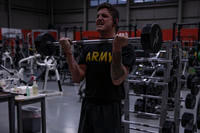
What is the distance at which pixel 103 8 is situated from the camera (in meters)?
1.30

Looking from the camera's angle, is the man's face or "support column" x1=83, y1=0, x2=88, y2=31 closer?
the man's face

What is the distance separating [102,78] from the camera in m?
1.27

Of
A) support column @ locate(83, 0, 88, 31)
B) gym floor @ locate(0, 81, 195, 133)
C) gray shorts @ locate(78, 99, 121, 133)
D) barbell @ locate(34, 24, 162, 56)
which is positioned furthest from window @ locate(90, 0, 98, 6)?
gray shorts @ locate(78, 99, 121, 133)

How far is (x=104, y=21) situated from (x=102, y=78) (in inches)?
12.7

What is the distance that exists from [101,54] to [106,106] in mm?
300

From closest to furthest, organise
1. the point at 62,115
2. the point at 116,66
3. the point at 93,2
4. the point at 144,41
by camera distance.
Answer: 1. the point at 116,66
2. the point at 144,41
3. the point at 62,115
4. the point at 93,2

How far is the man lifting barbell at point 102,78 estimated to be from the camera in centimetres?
127

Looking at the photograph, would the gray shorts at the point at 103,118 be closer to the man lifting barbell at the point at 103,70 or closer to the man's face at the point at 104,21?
the man lifting barbell at the point at 103,70

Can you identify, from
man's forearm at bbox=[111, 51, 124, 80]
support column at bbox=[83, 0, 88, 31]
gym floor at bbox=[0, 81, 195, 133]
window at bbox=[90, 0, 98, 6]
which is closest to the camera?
man's forearm at bbox=[111, 51, 124, 80]

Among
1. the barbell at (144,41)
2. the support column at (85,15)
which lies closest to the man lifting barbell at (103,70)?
the barbell at (144,41)

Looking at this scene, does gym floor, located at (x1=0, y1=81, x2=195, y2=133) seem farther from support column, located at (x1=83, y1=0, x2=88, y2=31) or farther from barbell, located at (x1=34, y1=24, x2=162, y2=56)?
support column, located at (x1=83, y1=0, x2=88, y2=31)

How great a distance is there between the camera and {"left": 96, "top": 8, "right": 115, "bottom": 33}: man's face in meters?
1.27

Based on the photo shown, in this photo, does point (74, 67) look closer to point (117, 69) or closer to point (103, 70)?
point (103, 70)

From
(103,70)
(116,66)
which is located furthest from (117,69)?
(103,70)
